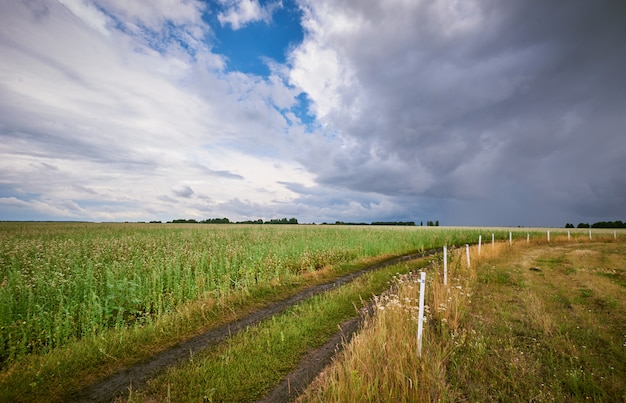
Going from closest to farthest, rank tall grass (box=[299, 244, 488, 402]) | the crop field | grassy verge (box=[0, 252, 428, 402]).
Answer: tall grass (box=[299, 244, 488, 402]) < grassy verge (box=[0, 252, 428, 402]) < the crop field

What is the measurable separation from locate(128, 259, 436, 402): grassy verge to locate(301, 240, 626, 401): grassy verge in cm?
118

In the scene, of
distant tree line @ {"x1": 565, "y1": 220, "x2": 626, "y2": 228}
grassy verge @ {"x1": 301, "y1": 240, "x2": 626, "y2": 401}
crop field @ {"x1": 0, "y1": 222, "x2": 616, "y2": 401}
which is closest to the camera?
grassy verge @ {"x1": 301, "y1": 240, "x2": 626, "y2": 401}

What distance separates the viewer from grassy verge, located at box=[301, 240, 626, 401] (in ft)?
16.1

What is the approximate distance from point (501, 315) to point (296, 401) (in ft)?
25.0

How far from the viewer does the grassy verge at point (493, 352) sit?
16.1ft

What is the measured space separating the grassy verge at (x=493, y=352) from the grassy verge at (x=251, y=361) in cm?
118

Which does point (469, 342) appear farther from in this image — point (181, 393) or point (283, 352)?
point (181, 393)

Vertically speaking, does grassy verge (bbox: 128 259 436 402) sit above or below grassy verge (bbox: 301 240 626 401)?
below

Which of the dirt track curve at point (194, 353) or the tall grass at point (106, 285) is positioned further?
the tall grass at point (106, 285)

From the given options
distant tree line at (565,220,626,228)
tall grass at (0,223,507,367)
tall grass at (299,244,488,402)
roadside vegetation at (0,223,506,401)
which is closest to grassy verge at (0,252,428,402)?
roadside vegetation at (0,223,506,401)

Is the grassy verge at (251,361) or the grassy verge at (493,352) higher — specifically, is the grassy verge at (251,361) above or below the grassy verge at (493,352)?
below

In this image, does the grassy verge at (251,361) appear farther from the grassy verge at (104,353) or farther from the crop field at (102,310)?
the crop field at (102,310)

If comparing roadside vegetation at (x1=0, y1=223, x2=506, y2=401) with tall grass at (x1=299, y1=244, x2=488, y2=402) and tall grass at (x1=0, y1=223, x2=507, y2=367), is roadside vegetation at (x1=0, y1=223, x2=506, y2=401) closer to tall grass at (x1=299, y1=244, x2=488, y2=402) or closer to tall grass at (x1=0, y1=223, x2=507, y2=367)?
tall grass at (x1=0, y1=223, x2=507, y2=367)

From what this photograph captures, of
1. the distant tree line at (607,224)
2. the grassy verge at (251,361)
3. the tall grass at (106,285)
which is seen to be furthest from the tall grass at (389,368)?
the distant tree line at (607,224)
